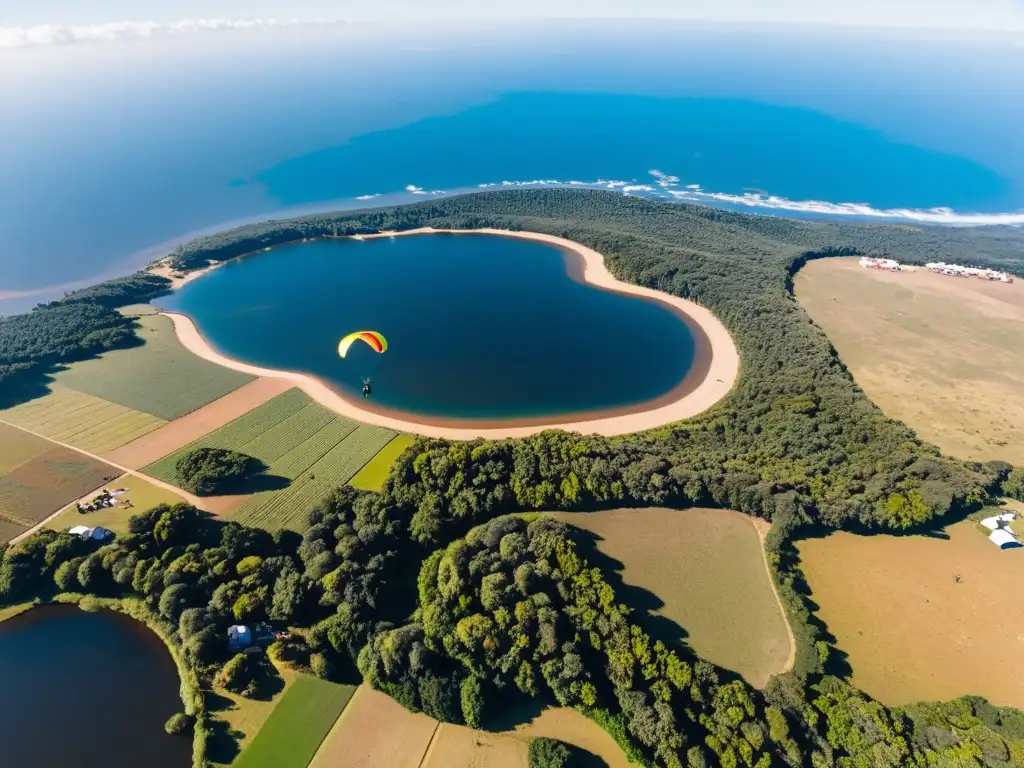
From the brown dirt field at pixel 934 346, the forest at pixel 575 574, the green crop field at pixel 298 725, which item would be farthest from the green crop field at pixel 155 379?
the brown dirt field at pixel 934 346

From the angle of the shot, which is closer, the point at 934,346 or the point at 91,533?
the point at 91,533

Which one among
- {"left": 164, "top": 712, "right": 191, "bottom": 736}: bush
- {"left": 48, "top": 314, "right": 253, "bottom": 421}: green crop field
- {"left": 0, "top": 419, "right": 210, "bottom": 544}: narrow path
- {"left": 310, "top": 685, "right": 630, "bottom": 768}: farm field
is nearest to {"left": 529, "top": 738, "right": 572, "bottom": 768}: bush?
{"left": 310, "top": 685, "right": 630, "bottom": 768}: farm field

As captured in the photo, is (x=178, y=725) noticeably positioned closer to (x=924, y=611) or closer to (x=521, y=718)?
(x=521, y=718)

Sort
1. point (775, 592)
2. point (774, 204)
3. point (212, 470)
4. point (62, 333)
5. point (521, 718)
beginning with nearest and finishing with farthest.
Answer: point (521, 718), point (775, 592), point (212, 470), point (62, 333), point (774, 204)

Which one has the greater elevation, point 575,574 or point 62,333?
point 62,333

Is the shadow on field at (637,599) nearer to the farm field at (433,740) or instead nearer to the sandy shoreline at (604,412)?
the farm field at (433,740)

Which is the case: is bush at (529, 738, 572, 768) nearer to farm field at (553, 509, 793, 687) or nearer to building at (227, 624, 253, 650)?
farm field at (553, 509, 793, 687)

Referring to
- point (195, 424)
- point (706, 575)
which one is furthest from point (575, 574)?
point (195, 424)
